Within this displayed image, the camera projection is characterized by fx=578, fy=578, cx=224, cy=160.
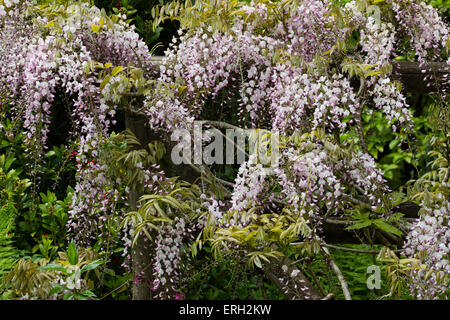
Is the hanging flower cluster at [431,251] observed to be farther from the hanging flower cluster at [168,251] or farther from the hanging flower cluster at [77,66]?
the hanging flower cluster at [77,66]

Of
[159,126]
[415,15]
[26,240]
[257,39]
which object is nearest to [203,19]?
[257,39]

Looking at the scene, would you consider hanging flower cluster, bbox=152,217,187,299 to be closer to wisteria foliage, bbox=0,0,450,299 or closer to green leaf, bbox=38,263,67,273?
wisteria foliage, bbox=0,0,450,299

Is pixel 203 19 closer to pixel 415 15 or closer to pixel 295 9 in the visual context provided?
pixel 295 9

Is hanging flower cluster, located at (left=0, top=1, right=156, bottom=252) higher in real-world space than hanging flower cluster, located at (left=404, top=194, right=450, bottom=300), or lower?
higher

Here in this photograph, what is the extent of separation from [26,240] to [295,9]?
1.98 metres

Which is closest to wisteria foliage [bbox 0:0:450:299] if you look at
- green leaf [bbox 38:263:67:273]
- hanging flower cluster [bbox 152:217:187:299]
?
hanging flower cluster [bbox 152:217:187:299]

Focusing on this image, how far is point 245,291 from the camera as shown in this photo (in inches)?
147

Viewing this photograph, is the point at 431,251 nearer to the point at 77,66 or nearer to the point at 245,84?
the point at 245,84

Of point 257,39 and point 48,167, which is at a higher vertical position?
point 257,39
